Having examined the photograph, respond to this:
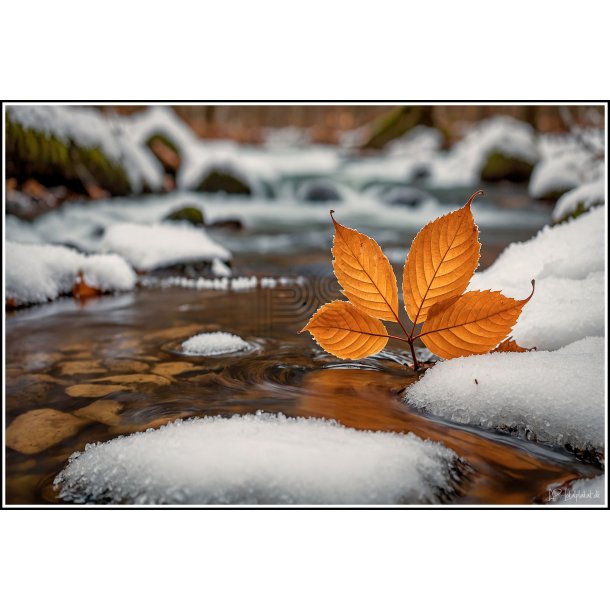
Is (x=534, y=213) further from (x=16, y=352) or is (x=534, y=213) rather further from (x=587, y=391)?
(x=16, y=352)

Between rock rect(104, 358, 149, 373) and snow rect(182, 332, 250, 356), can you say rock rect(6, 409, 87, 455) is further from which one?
snow rect(182, 332, 250, 356)

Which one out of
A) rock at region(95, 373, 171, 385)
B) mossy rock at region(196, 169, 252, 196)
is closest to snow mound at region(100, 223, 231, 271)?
rock at region(95, 373, 171, 385)

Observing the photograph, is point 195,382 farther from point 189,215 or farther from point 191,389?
point 189,215

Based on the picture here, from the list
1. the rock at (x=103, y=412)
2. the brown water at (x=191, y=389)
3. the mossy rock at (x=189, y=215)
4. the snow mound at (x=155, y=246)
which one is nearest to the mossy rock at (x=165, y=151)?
the mossy rock at (x=189, y=215)

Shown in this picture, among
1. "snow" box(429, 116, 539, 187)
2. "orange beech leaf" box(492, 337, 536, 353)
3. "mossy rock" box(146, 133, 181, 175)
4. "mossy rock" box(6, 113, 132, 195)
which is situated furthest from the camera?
"snow" box(429, 116, 539, 187)

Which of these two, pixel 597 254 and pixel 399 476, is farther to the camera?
pixel 597 254

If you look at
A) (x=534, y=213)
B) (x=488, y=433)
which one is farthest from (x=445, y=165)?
(x=488, y=433)

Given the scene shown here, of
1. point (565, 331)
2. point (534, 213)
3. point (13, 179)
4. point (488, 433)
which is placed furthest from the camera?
point (534, 213)
